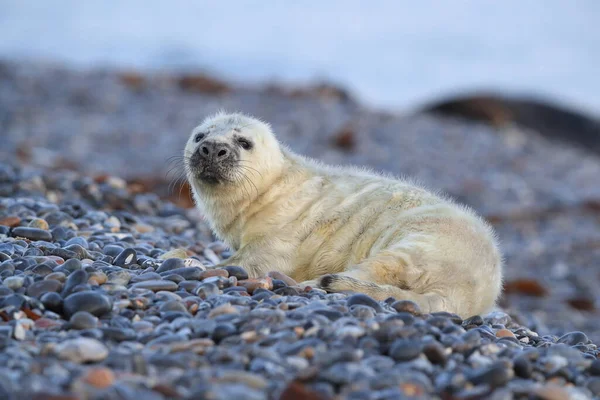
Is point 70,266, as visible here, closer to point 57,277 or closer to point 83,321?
point 57,277

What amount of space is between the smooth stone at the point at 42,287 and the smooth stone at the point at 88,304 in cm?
21

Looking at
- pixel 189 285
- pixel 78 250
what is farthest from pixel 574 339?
pixel 78 250

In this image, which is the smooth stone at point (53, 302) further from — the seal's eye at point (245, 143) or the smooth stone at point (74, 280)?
the seal's eye at point (245, 143)

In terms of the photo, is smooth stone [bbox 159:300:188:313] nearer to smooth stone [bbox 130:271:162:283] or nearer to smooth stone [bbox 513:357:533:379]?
smooth stone [bbox 130:271:162:283]

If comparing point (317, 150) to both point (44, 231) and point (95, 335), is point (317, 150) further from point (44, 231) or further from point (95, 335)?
point (95, 335)

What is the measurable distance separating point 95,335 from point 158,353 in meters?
0.37

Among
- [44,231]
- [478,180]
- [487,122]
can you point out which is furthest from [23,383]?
[487,122]

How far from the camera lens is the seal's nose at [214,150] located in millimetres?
5422

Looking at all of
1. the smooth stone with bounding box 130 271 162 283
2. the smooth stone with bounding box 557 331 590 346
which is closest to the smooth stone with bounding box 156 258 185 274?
the smooth stone with bounding box 130 271 162 283

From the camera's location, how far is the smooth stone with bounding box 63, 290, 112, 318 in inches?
145

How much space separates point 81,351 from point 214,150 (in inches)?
98.3

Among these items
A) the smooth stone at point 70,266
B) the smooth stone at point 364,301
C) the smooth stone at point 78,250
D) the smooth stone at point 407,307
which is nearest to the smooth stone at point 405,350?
the smooth stone at point 364,301

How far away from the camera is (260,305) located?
3861 mm

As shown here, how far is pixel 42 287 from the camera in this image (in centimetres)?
390
